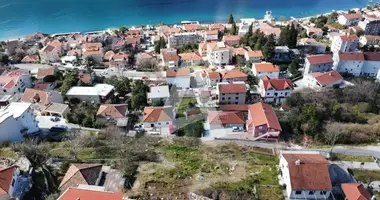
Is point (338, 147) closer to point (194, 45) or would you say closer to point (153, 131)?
point (153, 131)

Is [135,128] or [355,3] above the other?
[355,3]

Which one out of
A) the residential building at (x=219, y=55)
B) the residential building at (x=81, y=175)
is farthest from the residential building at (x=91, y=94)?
the residential building at (x=219, y=55)

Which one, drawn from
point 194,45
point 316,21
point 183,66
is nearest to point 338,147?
point 183,66

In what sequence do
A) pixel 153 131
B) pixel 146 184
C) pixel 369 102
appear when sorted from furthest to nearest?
1. pixel 369 102
2. pixel 153 131
3. pixel 146 184

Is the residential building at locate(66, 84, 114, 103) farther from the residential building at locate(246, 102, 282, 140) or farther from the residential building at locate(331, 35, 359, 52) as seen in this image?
the residential building at locate(331, 35, 359, 52)

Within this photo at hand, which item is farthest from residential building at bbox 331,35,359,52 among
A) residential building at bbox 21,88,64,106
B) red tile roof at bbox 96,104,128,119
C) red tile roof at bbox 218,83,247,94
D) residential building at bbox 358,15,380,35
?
residential building at bbox 21,88,64,106
